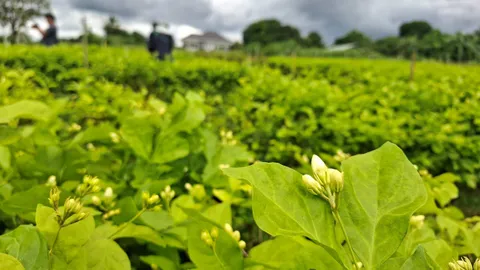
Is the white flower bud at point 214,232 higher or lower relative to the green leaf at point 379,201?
lower

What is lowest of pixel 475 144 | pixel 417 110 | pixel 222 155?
pixel 475 144

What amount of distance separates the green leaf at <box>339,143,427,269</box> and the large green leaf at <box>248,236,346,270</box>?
1.9 inches

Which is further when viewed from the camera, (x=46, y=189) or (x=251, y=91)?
(x=251, y=91)

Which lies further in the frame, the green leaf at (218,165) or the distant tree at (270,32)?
the distant tree at (270,32)

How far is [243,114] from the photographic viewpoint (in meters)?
3.92

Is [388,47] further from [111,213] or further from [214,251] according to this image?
[214,251]

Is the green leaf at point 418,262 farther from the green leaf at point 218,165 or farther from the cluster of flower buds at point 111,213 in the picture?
the green leaf at point 218,165

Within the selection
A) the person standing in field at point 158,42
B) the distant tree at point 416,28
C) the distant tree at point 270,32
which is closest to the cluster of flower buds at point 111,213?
the person standing in field at point 158,42

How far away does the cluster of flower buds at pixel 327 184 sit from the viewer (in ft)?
1.88

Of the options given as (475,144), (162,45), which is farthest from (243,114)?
(162,45)

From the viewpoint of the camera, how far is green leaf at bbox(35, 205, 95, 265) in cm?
62

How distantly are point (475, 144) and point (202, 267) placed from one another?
359cm

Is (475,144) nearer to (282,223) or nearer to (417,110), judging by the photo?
(417,110)

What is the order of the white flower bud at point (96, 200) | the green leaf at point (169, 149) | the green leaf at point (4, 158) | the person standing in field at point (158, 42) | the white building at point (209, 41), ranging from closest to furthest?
the white flower bud at point (96, 200), the green leaf at point (4, 158), the green leaf at point (169, 149), the person standing in field at point (158, 42), the white building at point (209, 41)
